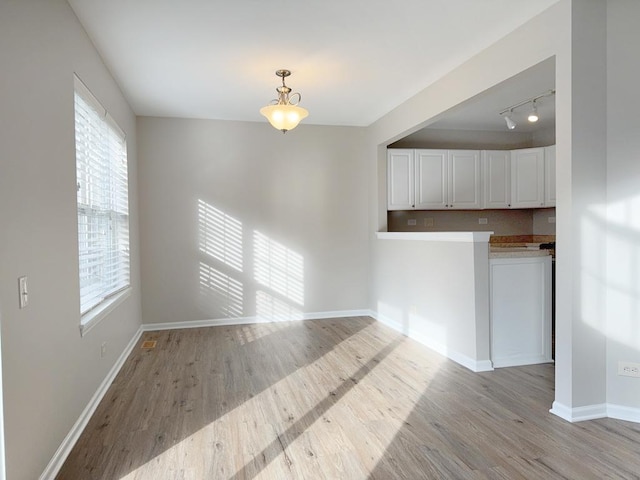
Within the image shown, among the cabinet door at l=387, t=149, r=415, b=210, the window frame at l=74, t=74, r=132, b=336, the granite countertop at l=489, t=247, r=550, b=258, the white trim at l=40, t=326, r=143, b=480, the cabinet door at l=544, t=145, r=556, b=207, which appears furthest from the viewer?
the cabinet door at l=544, t=145, r=556, b=207

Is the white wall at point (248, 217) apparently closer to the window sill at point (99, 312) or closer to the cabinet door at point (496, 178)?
the window sill at point (99, 312)

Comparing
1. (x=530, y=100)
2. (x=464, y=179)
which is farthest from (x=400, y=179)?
(x=530, y=100)

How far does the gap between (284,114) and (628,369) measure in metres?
3.06

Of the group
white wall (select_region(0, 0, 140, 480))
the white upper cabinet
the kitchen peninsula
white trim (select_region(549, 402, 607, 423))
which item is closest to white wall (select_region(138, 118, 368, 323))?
the white upper cabinet

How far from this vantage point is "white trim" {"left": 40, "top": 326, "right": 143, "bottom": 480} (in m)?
2.17

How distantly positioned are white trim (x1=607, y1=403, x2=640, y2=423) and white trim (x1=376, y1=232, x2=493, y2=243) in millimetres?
1494

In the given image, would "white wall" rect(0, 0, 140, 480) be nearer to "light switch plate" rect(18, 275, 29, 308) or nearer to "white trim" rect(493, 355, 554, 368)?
"light switch plate" rect(18, 275, 29, 308)

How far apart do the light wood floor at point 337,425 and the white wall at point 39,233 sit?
1.19 ft

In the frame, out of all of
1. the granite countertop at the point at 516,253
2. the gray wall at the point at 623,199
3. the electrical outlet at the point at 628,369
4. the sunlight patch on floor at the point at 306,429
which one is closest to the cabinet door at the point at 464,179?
the granite countertop at the point at 516,253

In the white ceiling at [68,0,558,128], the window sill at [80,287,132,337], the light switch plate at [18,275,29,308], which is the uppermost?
the white ceiling at [68,0,558,128]

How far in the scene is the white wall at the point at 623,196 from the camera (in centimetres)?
267

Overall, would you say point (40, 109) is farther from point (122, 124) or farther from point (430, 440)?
point (430, 440)

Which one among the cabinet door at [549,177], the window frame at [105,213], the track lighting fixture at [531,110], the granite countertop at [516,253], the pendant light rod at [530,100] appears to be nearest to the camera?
the window frame at [105,213]

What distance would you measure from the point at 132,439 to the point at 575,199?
304cm
